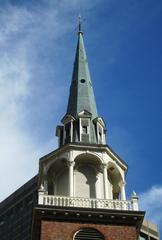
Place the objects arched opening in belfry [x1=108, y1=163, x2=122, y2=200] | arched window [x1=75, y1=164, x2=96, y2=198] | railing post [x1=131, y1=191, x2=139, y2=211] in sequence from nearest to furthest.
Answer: railing post [x1=131, y1=191, x2=139, y2=211] < arched window [x1=75, y1=164, x2=96, y2=198] < arched opening in belfry [x1=108, y1=163, x2=122, y2=200]

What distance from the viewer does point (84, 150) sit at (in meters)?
41.5

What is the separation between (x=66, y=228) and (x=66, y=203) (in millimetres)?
1947

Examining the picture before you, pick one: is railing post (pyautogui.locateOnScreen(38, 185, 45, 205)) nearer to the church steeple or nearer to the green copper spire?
the church steeple

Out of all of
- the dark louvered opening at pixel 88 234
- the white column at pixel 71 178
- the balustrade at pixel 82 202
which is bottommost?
the dark louvered opening at pixel 88 234

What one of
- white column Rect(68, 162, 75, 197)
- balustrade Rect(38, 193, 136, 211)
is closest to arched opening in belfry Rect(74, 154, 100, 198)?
white column Rect(68, 162, 75, 197)

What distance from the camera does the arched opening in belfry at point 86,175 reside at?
4028 cm

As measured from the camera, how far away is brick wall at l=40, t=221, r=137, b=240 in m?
35.9

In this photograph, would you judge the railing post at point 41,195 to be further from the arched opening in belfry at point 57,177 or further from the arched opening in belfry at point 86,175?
the arched opening in belfry at point 57,177

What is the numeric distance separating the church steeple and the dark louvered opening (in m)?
7.80

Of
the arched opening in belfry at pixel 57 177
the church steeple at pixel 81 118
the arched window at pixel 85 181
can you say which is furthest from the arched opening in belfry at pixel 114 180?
the arched opening in belfry at pixel 57 177

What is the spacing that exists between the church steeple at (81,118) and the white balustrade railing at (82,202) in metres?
5.68

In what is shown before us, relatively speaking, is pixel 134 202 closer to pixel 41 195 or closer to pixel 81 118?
pixel 41 195

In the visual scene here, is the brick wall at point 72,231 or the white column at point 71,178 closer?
the brick wall at point 72,231

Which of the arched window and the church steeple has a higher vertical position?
the church steeple
